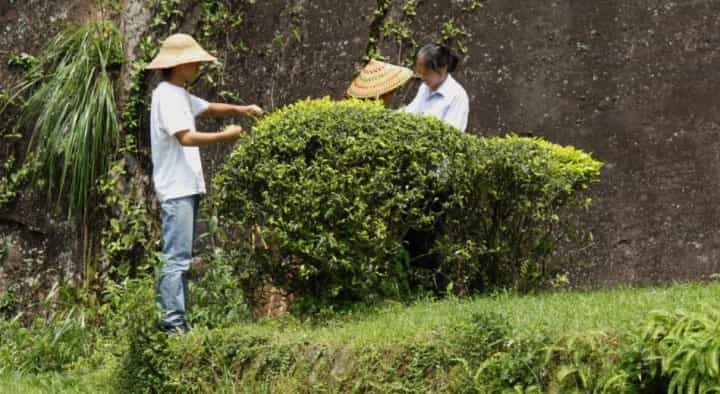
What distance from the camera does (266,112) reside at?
9383 millimetres

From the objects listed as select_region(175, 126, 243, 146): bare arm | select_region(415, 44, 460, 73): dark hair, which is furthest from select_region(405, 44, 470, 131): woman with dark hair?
select_region(175, 126, 243, 146): bare arm

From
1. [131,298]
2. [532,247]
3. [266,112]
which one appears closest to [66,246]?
[266,112]

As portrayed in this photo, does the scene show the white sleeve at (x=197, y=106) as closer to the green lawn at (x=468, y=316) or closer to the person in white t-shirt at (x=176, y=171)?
the person in white t-shirt at (x=176, y=171)

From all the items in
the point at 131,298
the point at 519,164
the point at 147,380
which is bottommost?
the point at 147,380

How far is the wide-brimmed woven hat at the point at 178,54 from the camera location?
7.58 metres

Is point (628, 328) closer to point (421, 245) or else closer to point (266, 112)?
point (421, 245)

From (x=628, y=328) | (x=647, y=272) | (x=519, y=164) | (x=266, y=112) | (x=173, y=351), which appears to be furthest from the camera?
→ (x=266, y=112)

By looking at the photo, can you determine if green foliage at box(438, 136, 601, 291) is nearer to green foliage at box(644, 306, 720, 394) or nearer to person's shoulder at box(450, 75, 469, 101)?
person's shoulder at box(450, 75, 469, 101)

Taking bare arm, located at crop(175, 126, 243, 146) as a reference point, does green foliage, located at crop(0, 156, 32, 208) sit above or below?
below

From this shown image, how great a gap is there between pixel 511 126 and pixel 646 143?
92cm

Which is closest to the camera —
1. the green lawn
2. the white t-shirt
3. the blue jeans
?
the green lawn

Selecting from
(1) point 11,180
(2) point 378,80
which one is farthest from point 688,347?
(1) point 11,180

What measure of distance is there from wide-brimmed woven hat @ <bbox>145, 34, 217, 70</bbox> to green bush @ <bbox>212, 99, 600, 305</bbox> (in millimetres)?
753

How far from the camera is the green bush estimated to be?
22.3 ft
